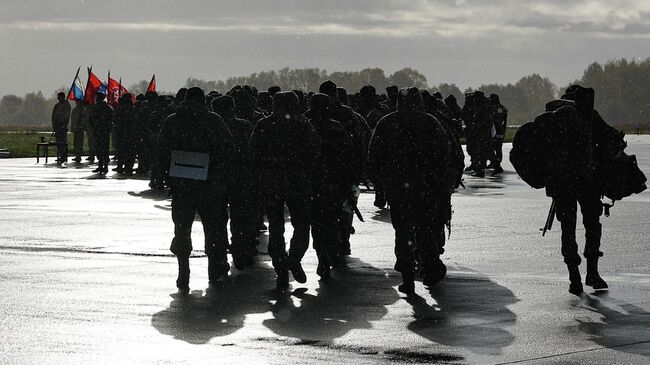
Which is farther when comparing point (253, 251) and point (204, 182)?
point (253, 251)

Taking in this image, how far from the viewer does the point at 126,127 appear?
35.0m

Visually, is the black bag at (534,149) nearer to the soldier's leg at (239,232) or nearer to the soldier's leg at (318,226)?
the soldier's leg at (318,226)

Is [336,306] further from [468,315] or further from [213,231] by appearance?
[213,231]

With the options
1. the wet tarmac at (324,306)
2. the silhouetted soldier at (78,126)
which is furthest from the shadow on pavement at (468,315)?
the silhouetted soldier at (78,126)

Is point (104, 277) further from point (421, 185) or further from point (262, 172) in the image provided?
point (421, 185)

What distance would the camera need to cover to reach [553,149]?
1299cm

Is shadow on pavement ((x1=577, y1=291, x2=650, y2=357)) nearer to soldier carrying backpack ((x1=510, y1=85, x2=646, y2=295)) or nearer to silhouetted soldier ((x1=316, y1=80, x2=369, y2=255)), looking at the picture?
soldier carrying backpack ((x1=510, y1=85, x2=646, y2=295))

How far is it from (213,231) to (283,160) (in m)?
1.02

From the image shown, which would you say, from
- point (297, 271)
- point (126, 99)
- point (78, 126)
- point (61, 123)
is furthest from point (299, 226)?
point (78, 126)

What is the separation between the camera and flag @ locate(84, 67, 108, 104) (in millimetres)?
49031

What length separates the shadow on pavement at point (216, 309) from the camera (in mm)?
10336

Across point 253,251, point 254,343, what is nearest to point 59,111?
point 253,251

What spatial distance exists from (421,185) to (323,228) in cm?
150

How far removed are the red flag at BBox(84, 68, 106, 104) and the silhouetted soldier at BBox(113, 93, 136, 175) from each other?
12.9 metres
